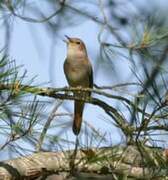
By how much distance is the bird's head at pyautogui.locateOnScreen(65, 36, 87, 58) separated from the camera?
318 centimetres

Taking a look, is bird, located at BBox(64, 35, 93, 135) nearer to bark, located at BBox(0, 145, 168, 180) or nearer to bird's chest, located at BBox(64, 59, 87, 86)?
bird's chest, located at BBox(64, 59, 87, 86)

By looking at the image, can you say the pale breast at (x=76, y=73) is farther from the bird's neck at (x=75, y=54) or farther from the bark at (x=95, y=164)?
the bark at (x=95, y=164)

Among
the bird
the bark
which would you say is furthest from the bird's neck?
the bark

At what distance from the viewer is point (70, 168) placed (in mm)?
1467

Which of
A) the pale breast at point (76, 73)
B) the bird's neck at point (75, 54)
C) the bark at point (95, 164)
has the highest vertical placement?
the bird's neck at point (75, 54)

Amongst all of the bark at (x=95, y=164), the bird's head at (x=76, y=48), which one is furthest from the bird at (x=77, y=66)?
the bark at (x=95, y=164)

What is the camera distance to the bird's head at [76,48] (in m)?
3.18

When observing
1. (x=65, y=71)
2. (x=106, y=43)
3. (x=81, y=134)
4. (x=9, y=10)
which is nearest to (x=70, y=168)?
(x=81, y=134)

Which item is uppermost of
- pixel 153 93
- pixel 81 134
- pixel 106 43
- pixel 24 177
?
pixel 106 43

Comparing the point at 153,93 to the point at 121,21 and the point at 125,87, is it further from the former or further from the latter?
the point at 121,21

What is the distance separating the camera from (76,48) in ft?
10.4

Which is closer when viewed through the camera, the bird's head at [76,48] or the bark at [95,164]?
the bark at [95,164]

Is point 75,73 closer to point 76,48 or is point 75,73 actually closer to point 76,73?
point 76,73

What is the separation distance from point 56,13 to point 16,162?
22.5 inches
